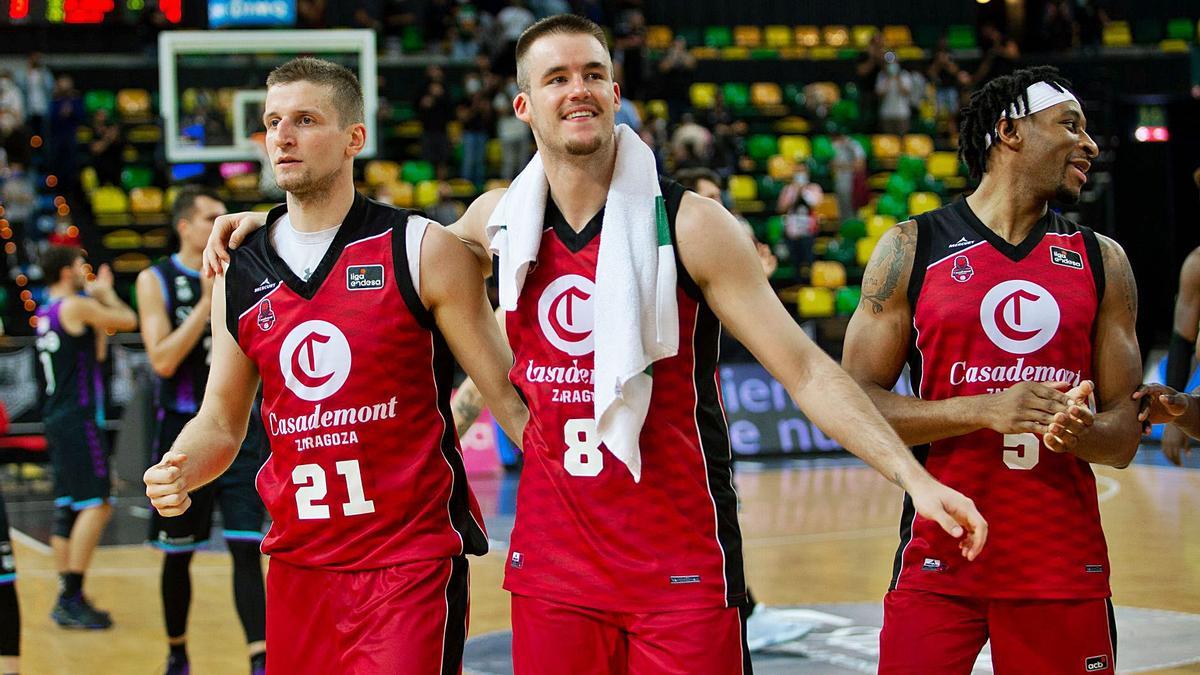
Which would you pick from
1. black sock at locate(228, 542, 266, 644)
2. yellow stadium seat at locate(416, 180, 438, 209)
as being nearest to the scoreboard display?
yellow stadium seat at locate(416, 180, 438, 209)

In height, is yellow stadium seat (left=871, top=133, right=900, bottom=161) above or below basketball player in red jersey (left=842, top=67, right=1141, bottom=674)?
above

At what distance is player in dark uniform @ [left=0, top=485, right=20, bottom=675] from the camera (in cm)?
582

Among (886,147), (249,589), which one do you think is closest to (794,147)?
(886,147)

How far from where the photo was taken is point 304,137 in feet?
13.4

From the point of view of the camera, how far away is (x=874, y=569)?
31.1 ft

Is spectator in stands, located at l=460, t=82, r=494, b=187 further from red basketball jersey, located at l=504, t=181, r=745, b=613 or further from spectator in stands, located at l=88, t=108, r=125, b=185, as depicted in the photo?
red basketball jersey, located at l=504, t=181, r=745, b=613

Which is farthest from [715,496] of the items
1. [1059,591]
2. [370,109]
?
[370,109]

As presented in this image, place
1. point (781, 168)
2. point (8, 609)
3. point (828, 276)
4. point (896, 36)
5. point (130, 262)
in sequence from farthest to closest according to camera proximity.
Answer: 1. point (896, 36)
2. point (781, 168)
3. point (828, 276)
4. point (130, 262)
5. point (8, 609)

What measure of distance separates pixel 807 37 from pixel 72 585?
18.7 meters

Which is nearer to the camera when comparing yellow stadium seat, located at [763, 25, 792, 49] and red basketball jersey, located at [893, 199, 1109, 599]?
red basketball jersey, located at [893, 199, 1109, 599]

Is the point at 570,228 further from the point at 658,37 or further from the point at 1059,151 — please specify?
the point at 658,37

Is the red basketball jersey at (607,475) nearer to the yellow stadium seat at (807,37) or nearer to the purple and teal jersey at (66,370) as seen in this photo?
the purple and teal jersey at (66,370)

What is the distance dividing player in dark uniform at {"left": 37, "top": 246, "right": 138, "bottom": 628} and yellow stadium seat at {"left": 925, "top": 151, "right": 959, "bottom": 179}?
16164mm

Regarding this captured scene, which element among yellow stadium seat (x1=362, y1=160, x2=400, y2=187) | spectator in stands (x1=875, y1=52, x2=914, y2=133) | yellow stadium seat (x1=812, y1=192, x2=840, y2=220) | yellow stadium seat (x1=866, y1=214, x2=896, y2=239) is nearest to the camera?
yellow stadium seat (x1=866, y1=214, x2=896, y2=239)
